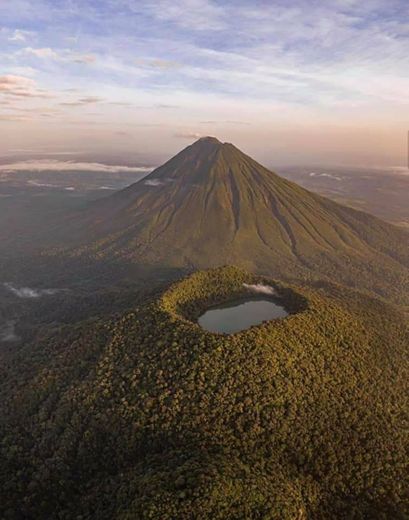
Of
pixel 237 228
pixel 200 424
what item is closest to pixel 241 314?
pixel 200 424

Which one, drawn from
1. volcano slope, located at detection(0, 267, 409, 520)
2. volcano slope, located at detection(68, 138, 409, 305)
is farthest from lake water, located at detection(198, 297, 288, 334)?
volcano slope, located at detection(68, 138, 409, 305)

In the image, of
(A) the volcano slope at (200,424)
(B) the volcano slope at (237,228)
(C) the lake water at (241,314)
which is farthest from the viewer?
(B) the volcano slope at (237,228)

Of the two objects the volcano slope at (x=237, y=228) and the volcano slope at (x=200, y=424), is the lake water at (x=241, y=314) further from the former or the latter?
the volcano slope at (x=237, y=228)

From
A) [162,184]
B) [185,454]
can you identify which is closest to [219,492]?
[185,454]

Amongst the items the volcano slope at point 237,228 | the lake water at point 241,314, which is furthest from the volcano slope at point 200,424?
the volcano slope at point 237,228

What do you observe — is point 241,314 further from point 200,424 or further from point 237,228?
point 237,228

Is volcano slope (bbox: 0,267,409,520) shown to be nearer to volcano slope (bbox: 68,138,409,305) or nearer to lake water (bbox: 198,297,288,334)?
lake water (bbox: 198,297,288,334)

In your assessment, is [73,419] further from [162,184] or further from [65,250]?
[162,184]
